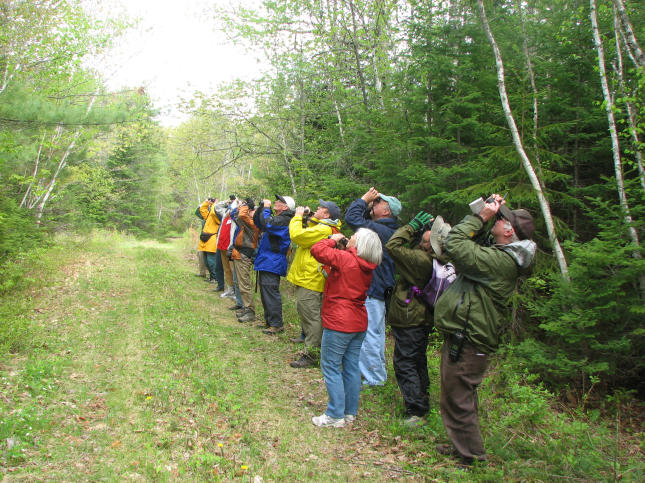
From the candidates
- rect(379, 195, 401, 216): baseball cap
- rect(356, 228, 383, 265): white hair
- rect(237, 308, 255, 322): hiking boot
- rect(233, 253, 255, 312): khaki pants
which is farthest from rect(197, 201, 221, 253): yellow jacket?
rect(356, 228, 383, 265): white hair

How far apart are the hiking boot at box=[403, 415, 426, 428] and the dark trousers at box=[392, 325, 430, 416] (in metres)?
0.05

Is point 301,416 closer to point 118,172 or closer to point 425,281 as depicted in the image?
point 425,281

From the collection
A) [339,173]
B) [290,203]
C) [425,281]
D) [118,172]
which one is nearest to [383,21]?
[339,173]

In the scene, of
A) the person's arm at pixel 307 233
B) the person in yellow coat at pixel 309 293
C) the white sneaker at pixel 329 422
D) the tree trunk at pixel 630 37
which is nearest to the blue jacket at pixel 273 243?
the person in yellow coat at pixel 309 293

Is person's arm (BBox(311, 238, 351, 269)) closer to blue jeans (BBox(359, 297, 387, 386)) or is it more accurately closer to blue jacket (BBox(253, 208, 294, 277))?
blue jeans (BBox(359, 297, 387, 386))

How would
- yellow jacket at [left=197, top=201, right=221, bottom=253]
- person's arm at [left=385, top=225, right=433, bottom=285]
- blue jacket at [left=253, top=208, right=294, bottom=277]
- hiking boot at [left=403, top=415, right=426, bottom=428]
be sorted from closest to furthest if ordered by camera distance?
1. person's arm at [left=385, top=225, right=433, bottom=285]
2. hiking boot at [left=403, top=415, right=426, bottom=428]
3. blue jacket at [left=253, top=208, right=294, bottom=277]
4. yellow jacket at [left=197, top=201, right=221, bottom=253]

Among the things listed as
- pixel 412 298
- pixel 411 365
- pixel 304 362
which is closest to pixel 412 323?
pixel 412 298

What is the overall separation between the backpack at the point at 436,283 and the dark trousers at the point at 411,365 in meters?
0.33

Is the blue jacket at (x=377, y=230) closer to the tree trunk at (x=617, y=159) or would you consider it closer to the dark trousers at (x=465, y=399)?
the dark trousers at (x=465, y=399)

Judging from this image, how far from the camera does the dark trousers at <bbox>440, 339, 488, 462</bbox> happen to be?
3.55m

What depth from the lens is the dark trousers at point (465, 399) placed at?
11.6ft

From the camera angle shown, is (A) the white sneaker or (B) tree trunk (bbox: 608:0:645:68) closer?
(A) the white sneaker

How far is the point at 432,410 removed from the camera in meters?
4.45

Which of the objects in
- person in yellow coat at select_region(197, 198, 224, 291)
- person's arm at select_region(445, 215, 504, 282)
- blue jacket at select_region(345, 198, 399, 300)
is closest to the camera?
person's arm at select_region(445, 215, 504, 282)
